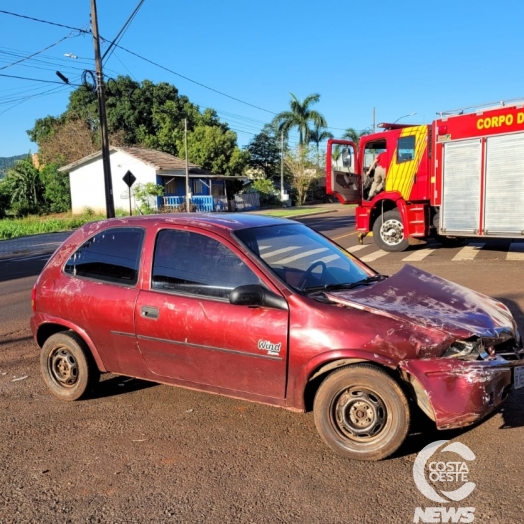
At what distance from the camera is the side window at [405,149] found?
514 inches

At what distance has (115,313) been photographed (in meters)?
4.12

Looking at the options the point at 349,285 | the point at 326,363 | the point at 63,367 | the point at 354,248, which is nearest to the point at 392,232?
the point at 354,248

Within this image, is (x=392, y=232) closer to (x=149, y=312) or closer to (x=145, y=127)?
(x=149, y=312)

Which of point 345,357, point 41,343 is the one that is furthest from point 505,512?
point 41,343

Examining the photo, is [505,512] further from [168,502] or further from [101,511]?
[101,511]

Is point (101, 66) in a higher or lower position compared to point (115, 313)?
higher

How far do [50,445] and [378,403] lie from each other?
2278 mm

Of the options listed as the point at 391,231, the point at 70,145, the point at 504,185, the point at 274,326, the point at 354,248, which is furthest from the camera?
the point at 70,145

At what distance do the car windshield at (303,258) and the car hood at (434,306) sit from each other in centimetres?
27

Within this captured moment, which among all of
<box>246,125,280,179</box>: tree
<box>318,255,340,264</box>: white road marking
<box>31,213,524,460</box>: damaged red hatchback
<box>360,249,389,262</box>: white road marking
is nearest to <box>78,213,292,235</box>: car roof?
<box>31,213,524,460</box>: damaged red hatchback

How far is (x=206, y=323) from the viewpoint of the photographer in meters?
3.71

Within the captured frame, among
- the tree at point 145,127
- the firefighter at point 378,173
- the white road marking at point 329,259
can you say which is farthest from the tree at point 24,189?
the white road marking at point 329,259

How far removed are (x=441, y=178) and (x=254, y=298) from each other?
9.96 m

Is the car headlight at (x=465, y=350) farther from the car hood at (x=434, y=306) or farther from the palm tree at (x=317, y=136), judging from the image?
the palm tree at (x=317, y=136)
